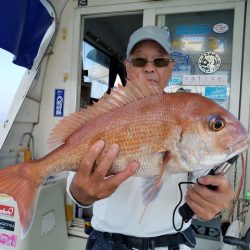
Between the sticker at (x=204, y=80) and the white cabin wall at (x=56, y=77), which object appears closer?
the sticker at (x=204, y=80)

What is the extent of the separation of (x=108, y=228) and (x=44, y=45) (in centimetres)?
224

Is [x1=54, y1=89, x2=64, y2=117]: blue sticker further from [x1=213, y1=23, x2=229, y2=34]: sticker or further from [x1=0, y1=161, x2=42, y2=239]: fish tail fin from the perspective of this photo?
[x1=0, y1=161, x2=42, y2=239]: fish tail fin

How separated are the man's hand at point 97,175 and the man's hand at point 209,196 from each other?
263 mm

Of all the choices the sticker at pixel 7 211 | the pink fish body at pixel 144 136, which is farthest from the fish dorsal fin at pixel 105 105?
the sticker at pixel 7 211

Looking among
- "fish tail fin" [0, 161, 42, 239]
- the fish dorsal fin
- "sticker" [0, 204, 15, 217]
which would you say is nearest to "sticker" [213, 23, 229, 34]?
the fish dorsal fin

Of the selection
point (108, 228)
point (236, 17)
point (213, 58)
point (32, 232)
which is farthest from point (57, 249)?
point (236, 17)

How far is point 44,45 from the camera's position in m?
3.00

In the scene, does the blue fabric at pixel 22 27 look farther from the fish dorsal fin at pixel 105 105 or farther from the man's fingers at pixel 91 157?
the man's fingers at pixel 91 157

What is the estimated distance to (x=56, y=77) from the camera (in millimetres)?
3195

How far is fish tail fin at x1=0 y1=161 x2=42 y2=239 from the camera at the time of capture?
3.14ft

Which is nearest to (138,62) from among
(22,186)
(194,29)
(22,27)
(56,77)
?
(22,186)

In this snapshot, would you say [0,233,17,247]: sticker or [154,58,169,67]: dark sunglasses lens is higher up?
[154,58,169,67]: dark sunglasses lens

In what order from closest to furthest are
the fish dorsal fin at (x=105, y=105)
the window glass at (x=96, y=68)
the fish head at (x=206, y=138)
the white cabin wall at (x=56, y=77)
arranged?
the fish head at (x=206, y=138) < the fish dorsal fin at (x=105, y=105) < the white cabin wall at (x=56, y=77) < the window glass at (x=96, y=68)

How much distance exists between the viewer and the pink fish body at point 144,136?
0.86 meters
